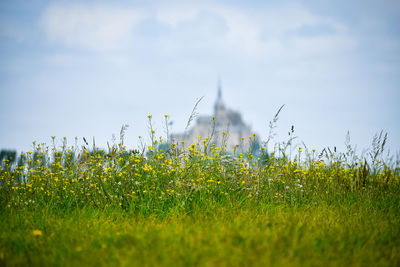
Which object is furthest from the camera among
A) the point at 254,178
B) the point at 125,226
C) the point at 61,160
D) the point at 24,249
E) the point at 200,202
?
the point at 61,160

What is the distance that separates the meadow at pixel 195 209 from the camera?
2994 millimetres

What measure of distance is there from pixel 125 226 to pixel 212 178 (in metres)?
1.80

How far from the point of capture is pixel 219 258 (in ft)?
8.86

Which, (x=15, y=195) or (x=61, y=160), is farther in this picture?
(x=61, y=160)

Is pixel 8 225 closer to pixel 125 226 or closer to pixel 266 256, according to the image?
pixel 125 226

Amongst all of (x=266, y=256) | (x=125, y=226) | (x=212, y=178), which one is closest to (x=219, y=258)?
(x=266, y=256)

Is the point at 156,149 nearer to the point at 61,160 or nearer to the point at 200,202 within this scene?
the point at 200,202

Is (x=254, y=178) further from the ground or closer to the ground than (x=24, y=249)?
further from the ground

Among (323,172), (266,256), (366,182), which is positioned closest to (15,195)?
(266,256)

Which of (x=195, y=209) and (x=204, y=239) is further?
(x=195, y=209)

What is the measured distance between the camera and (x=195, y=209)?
468cm

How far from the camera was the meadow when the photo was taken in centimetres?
299

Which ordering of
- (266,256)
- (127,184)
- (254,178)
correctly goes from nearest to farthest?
1. (266,256)
2. (127,184)
3. (254,178)

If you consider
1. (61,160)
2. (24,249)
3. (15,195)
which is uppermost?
(61,160)
